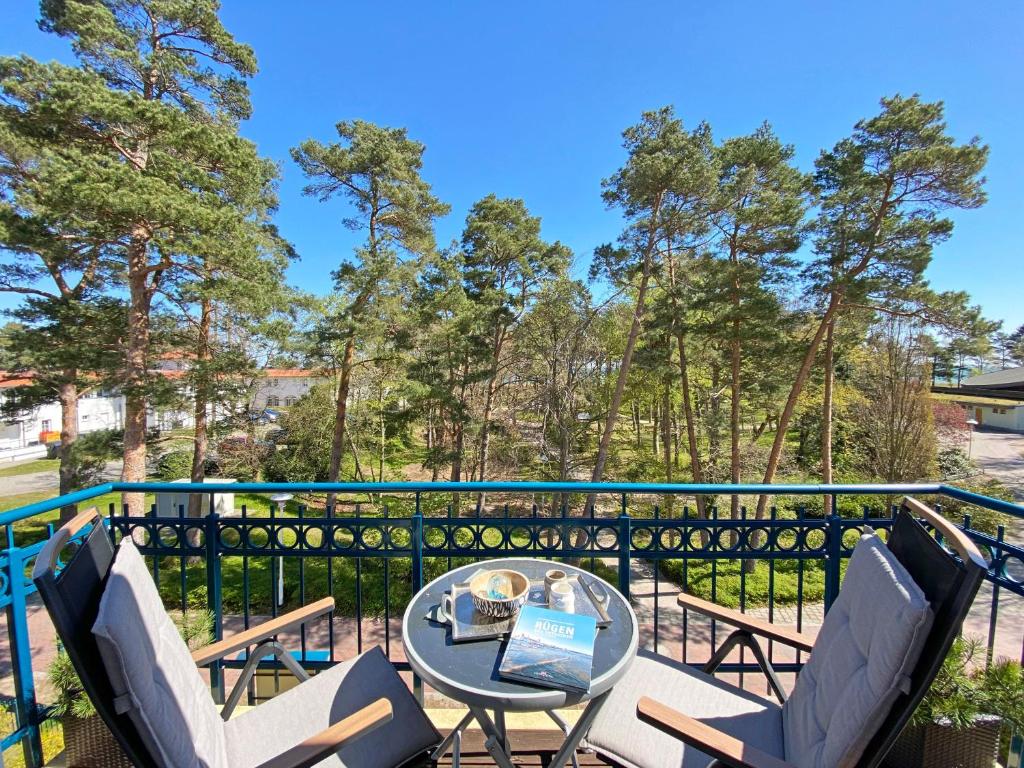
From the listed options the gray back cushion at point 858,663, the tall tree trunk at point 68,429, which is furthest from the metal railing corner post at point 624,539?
the tall tree trunk at point 68,429

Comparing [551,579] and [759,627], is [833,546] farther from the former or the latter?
[551,579]

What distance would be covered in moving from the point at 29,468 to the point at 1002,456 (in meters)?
46.4

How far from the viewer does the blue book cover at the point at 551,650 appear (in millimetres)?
1117

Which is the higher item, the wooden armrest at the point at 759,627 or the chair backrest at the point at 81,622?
the chair backrest at the point at 81,622

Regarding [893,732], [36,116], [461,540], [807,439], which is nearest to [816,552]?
[893,732]

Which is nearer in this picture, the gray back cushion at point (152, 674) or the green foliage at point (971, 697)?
the gray back cushion at point (152, 674)

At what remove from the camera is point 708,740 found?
1.04 meters

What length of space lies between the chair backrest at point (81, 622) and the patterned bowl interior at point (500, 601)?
87cm

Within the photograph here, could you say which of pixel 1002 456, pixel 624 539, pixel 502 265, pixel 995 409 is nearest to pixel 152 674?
pixel 624 539

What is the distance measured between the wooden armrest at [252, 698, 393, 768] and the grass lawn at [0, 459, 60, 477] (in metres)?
27.5

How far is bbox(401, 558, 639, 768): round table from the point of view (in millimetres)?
1070

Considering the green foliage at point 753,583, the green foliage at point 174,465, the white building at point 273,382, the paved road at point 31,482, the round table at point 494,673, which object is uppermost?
the white building at point 273,382

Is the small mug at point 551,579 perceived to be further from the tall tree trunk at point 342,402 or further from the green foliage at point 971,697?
the tall tree trunk at point 342,402

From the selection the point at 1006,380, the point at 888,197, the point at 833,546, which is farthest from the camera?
the point at 1006,380
